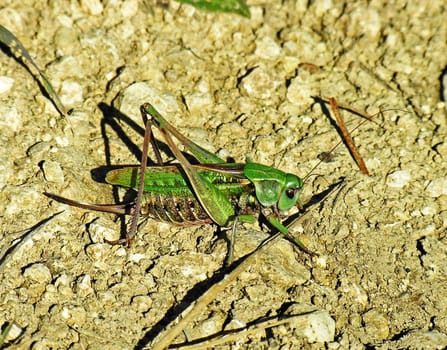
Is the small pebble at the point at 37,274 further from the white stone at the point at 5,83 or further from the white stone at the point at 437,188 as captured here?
the white stone at the point at 437,188

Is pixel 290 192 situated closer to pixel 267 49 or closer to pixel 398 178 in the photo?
pixel 398 178

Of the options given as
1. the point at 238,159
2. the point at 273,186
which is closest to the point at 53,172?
the point at 238,159

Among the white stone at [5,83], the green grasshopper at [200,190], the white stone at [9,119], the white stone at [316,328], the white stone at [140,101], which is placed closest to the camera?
the white stone at [316,328]

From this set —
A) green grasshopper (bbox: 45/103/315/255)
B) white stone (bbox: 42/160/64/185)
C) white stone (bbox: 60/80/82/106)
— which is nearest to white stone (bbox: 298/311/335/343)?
green grasshopper (bbox: 45/103/315/255)

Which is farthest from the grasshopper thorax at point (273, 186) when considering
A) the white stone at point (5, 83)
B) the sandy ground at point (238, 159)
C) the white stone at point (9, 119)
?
the white stone at point (5, 83)

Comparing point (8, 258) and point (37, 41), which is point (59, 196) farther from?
point (37, 41)

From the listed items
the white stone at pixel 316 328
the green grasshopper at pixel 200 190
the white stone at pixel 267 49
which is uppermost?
the white stone at pixel 267 49

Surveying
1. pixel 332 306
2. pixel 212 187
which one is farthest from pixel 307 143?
pixel 332 306
